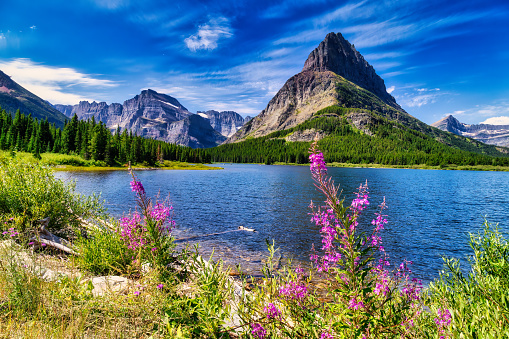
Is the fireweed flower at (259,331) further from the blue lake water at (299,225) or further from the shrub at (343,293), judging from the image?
the blue lake water at (299,225)

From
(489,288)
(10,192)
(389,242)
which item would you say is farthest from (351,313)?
(389,242)

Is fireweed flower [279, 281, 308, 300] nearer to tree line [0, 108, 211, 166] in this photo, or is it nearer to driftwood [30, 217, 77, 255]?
driftwood [30, 217, 77, 255]

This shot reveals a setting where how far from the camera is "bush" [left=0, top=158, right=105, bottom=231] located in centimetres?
1248

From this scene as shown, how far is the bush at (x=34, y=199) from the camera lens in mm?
12484

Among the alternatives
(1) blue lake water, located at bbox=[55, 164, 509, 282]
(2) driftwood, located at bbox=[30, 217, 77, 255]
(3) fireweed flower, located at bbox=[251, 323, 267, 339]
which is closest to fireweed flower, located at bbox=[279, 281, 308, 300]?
(3) fireweed flower, located at bbox=[251, 323, 267, 339]

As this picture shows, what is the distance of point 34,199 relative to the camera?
12.9 meters

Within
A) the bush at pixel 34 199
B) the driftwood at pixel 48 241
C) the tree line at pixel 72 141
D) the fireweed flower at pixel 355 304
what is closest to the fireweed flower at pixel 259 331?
the fireweed flower at pixel 355 304

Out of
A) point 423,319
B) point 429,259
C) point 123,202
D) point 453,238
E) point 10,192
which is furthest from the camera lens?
point 123,202

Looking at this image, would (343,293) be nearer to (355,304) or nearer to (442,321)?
(355,304)

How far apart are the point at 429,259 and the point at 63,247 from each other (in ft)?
84.9

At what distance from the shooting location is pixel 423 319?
596 centimetres

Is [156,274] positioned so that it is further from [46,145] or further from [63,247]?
[46,145]

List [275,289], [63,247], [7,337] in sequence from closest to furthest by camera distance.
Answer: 1. [7,337]
2. [275,289]
3. [63,247]

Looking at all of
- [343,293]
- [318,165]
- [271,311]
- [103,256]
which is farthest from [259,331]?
[103,256]
